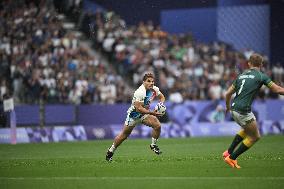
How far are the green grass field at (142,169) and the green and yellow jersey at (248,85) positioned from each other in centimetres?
128

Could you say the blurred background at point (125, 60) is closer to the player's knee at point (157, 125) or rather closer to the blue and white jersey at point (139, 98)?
the player's knee at point (157, 125)

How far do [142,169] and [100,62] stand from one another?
60.8 ft

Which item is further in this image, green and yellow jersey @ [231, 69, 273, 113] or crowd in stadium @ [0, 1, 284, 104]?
crowd in stadium @ [0, 1, 284, 104]

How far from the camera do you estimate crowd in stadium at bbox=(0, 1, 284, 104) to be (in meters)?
31.1

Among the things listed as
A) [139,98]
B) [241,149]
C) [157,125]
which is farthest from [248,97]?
[157,125]

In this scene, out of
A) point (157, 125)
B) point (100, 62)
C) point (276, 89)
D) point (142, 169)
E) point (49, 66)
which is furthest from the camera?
point (100, 62)

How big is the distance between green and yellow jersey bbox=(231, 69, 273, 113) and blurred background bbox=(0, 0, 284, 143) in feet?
51.0

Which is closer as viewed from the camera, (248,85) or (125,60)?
(248,85)

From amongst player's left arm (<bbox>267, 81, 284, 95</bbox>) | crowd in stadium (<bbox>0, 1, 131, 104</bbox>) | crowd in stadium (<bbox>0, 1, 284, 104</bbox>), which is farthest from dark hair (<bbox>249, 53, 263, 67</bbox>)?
crowd in stadium (<bbox>0, 1, 131, 104</bbox>)

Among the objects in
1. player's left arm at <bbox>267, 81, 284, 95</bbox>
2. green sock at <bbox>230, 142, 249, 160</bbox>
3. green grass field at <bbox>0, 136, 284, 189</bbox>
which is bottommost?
green grass field at <bbox>0, 136, 284, 189</bbox>

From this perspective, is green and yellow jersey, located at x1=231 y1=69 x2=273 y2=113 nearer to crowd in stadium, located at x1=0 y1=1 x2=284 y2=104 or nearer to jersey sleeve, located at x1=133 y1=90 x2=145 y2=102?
jersey sleeve, located at x1=133 y1=90 x2=145 y2=102

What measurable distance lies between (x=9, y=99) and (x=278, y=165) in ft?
44.4

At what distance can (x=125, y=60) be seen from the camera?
108ft

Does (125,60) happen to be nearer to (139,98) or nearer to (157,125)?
(157,125)
